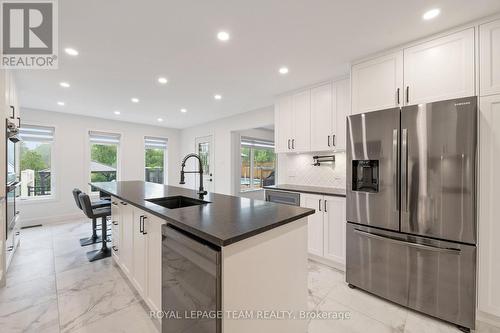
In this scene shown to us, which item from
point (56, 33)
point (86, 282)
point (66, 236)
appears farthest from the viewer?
point (66, 236)

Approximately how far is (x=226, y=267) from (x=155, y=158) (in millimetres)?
6278

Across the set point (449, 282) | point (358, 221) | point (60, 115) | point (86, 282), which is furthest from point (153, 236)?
point (60, 115)

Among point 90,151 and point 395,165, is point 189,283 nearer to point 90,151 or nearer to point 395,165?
point 395,165

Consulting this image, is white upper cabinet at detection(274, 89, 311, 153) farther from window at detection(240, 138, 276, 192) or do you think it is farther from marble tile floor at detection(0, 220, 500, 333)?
window at detection(240, 138, 276, 192)

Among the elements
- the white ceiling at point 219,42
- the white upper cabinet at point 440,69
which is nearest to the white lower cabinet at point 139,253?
the white ceiling at point 219,42

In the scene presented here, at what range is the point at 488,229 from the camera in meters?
1.72

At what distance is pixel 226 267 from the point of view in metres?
1.07

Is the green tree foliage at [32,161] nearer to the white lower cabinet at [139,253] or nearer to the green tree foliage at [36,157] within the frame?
the green tree foliage at [36,157]

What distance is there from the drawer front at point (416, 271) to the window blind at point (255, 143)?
13.6 feet

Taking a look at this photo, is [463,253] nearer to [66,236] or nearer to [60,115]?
[66,236]

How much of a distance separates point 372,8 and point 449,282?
90.7 inches

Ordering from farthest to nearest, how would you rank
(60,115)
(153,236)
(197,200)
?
(60,115) → (197,200) → (153,236)

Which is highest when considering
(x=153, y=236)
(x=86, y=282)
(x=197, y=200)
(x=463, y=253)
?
(x=197, y=200)

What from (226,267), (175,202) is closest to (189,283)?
(226,267)
